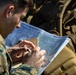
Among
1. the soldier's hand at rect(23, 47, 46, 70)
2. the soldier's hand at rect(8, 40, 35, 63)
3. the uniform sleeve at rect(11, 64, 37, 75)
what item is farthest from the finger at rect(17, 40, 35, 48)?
the uniform sleeve at rect(11, 64, 37, 75)

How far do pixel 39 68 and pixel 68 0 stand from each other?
1.01 m

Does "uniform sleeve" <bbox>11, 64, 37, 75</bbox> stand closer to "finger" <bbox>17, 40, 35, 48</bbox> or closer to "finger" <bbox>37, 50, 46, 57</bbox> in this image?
"finger" <bbox>37, 50, 46, 57</bbox>

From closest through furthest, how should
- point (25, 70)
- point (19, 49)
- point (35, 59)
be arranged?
point (25, 70), point (35, 59), point (19, 49)

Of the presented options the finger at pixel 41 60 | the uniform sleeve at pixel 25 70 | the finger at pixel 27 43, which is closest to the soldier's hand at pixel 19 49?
the finger at pixel 27 43

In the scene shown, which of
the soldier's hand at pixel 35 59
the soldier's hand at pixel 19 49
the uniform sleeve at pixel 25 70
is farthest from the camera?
the soldier's hand at pixel 19 49

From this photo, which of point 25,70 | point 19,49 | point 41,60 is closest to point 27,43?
point 19,49

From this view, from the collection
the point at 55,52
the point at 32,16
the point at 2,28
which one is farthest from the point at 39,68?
the point at 32,16

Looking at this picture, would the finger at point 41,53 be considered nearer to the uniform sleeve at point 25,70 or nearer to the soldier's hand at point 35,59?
the soldier's hand at point 35,59

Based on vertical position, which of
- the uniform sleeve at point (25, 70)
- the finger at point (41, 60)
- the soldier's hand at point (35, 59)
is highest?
the uniform sleeve at point (25, 70)

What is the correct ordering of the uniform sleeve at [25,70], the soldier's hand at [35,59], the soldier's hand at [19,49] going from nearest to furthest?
the uniform sleeve at [25,70] → the soldier's hand at [35,59] → the soldier's hand at [19,49]

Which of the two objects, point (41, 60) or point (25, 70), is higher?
point (25, 70)

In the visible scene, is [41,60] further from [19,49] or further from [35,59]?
[19,49]

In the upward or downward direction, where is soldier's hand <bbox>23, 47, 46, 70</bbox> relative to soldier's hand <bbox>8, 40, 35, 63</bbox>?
upward

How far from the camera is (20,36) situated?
221cm
